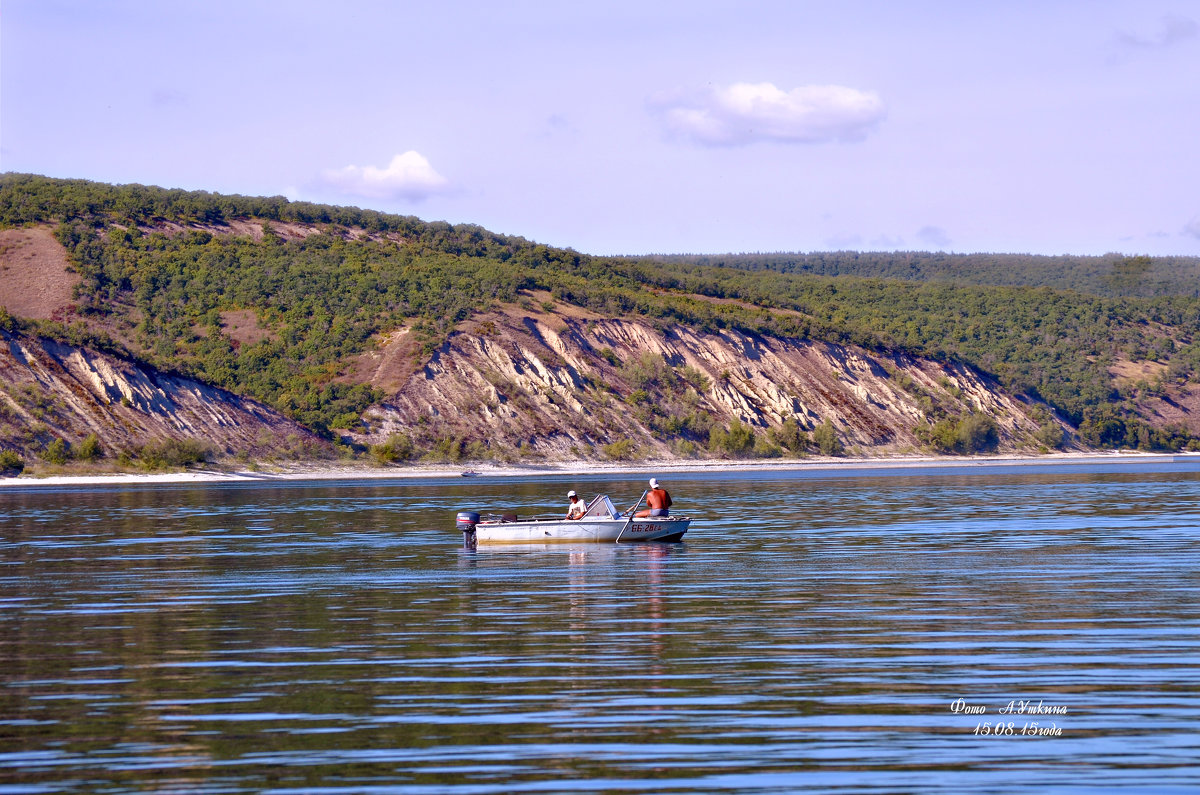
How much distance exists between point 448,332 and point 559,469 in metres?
21.4

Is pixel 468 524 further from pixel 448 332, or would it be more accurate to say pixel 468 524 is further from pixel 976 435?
pixel 976 435

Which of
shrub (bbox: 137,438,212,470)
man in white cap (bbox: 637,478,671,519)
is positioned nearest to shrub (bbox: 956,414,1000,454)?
shrub (bbox: 137,438,212,470)

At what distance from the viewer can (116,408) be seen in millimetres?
91438

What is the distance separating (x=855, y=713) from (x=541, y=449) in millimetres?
90393

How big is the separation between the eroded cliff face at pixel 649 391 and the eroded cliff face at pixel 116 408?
27.8 ft

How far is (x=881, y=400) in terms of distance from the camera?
127 metres

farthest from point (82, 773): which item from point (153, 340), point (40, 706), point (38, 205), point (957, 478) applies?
point (38, 205)

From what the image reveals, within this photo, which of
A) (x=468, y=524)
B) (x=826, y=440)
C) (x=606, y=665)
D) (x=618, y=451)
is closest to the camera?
(x=606, y=665)

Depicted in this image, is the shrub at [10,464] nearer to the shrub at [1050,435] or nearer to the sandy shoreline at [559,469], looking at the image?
the sandy shoreline at [559,469]

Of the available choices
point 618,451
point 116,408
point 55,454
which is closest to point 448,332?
point 618,451

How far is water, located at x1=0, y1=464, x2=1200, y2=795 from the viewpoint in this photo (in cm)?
1248

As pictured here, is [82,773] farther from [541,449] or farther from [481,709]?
[541,449]

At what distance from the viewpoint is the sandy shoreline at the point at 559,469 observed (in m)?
83.4

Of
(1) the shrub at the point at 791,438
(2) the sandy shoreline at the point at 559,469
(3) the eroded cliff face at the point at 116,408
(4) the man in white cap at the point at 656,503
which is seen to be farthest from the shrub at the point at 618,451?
(4) the man in white cap at the point at 656,503
